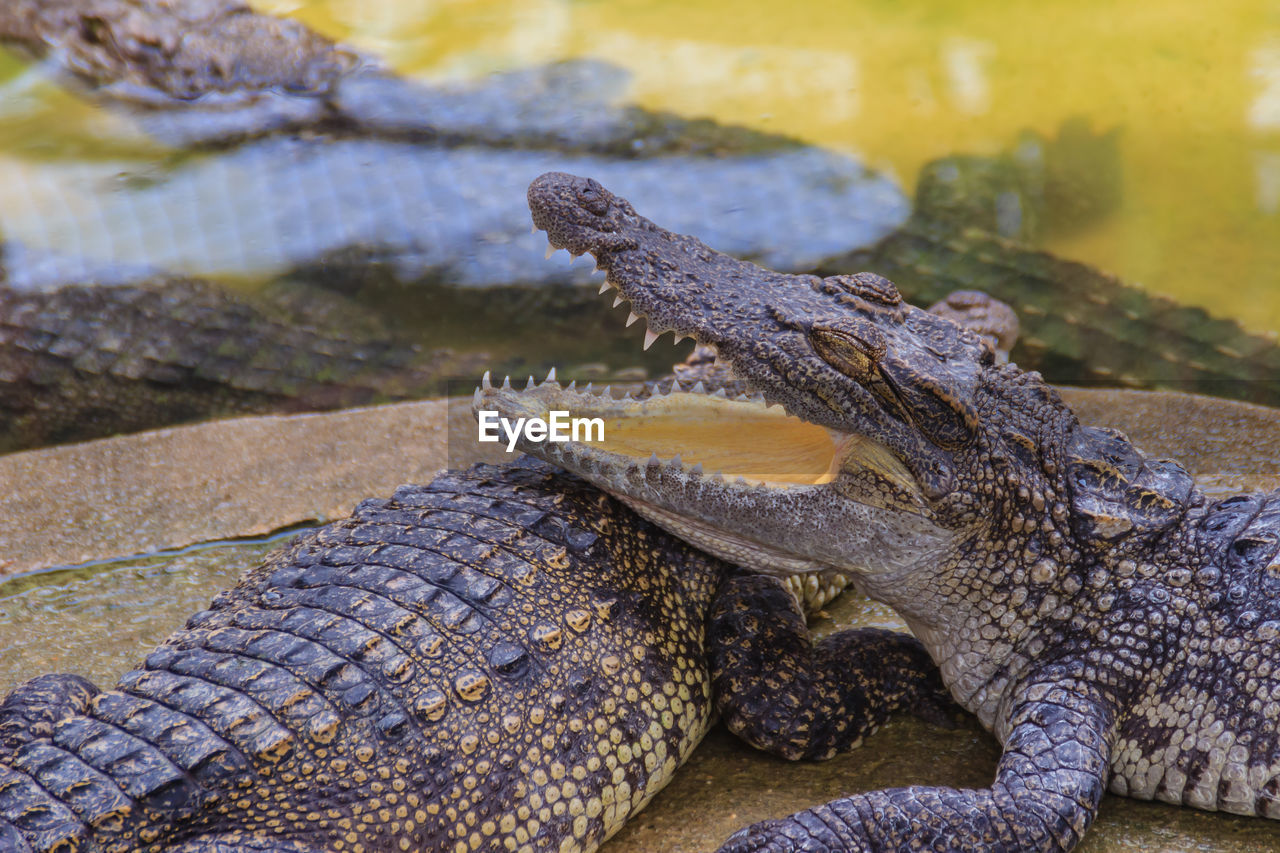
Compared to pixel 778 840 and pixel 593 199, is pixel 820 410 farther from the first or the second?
pixel 778 840

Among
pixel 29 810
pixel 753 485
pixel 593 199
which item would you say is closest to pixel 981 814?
pixel 753 485

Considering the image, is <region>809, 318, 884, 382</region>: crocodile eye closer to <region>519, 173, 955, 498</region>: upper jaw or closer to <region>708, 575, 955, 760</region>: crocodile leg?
<region>519, 173, 955, 498</region>: upper jaw

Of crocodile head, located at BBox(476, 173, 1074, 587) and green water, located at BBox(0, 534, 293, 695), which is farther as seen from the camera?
green water, located at BBox(0, 534, 293, 695)

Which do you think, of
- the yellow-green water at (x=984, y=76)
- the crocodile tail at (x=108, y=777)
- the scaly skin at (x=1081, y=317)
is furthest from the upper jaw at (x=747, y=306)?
the yellow-green water at (x=984, y=76)

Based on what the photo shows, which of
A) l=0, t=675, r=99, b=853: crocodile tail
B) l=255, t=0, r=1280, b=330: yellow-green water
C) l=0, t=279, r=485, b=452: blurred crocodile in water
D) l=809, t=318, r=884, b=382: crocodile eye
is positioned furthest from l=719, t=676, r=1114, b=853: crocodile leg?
l=0, t=279, r=485, b=452: blurred crocodile in water

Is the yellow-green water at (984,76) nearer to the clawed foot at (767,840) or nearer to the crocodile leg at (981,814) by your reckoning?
the crocodile leg at (981,814)

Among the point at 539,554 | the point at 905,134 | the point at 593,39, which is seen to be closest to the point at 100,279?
the point at 593,39
